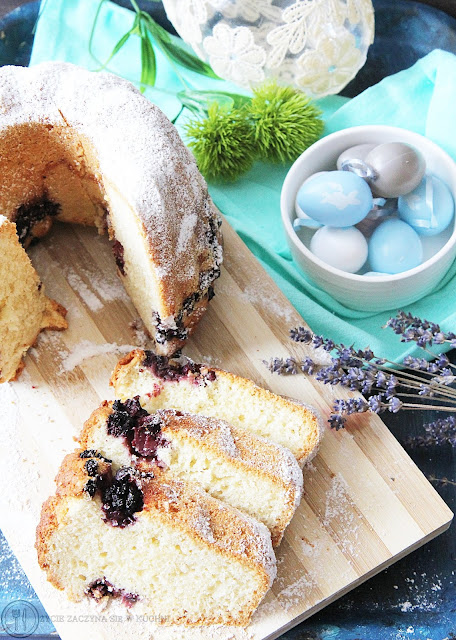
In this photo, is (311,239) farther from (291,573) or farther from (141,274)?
(291,573)

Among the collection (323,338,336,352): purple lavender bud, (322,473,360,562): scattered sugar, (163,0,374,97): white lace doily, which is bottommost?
(322,473,360,562): scattered sugar

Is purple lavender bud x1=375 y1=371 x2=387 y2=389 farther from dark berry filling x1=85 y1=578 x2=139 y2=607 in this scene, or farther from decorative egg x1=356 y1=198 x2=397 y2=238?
dark berry filling x1=85 y1=578 x2=139 y2=607

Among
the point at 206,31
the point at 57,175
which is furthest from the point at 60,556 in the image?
the point at 206,31

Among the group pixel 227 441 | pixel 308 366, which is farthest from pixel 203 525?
pixel 308 366

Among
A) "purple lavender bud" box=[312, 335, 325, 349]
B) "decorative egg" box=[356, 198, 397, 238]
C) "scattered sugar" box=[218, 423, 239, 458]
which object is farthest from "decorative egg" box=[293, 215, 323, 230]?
"scattered sugar" box=[218, 423, 239, 458]

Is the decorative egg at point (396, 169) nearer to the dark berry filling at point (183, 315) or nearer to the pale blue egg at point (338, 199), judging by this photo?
the pale blue egg at point (338, 199)

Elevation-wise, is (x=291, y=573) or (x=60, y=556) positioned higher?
(x=60, y=556)
